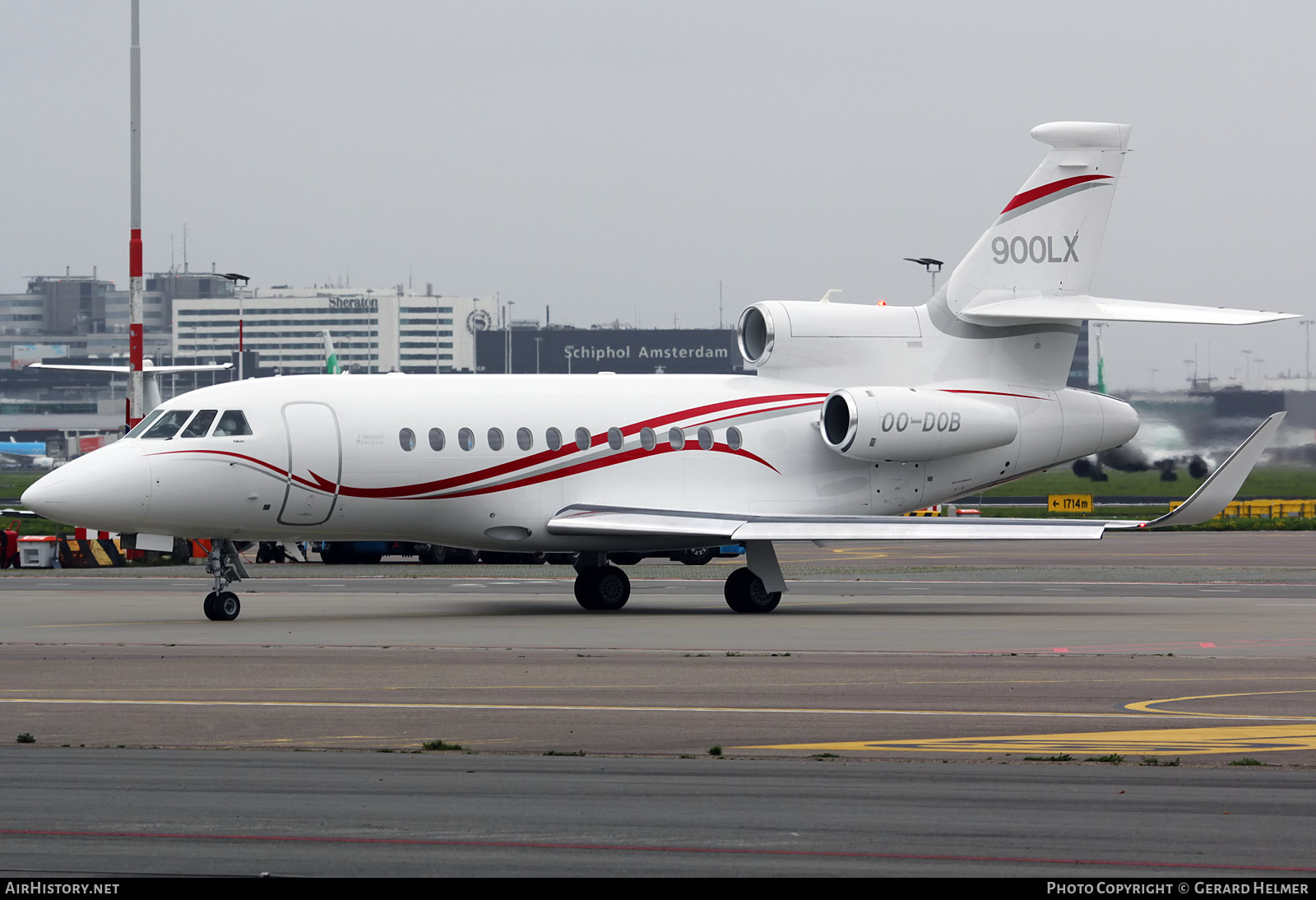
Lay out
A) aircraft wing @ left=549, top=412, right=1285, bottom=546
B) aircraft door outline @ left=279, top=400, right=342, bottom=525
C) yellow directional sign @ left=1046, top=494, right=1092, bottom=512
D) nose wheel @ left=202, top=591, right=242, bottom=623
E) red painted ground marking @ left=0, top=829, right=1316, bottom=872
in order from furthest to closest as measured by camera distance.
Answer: yellow directional sign @ left=1046, top=494, right=1092, bottom=512 < aircraft door outline @ left=279, top=400, right=342, bottom=525 < aircraft wing @ left=549, top=412, right=1285, bottom=546 < nose wheel @ left=202, top=591, right=242, bottom=623 < red painted ground marking @ left=0, top=829, right=1316, bottom=872

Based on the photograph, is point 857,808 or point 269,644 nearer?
point 857,808

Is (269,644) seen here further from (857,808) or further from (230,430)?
(857,808)

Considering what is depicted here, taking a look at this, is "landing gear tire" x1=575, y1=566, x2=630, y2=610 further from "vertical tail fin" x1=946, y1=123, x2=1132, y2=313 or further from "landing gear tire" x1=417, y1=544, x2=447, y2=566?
"landing gear tire" x1=417, y1=544, x2=447, y2=566

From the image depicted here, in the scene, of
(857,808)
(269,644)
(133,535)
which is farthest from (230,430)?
(857,808)

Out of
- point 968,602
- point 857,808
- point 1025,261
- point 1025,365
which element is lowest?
point 968,602

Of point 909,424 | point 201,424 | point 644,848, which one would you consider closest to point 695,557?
point 909,424

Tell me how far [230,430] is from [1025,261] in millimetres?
14954

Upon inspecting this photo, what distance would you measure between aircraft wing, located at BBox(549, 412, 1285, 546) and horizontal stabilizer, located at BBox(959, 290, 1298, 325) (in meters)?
2.86

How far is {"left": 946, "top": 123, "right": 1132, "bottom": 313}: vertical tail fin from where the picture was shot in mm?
30297

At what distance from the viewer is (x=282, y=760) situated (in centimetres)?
1202

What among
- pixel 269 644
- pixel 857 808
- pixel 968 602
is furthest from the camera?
pixel 968 602

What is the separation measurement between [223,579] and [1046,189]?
16653mm

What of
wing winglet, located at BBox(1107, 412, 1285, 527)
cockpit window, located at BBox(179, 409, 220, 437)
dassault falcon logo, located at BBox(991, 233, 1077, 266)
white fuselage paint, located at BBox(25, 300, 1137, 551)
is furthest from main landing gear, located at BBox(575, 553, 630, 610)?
dassault falcon logo, located at BBox(991, 233, 1077, 266)

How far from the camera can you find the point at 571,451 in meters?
27.7
